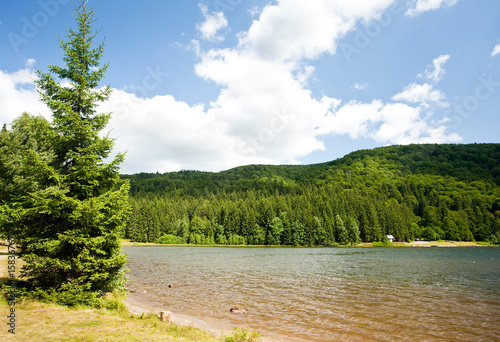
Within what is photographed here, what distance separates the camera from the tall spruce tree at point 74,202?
1386 centimetres

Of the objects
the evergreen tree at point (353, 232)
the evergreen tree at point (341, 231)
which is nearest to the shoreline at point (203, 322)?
the evergreen tree at point (341, 231)

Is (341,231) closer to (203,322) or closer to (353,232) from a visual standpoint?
(353,232)

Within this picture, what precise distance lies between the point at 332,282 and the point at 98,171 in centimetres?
2811

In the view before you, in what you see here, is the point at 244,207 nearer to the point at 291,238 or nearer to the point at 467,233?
the point at 291,238

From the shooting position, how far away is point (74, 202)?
45.9 feet

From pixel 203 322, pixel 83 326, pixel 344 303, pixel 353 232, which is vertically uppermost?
pixel 83 326

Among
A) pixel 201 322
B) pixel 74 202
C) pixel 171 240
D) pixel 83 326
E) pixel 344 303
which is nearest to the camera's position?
pixel 83 326

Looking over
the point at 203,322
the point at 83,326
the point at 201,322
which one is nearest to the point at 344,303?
the point at 203,322

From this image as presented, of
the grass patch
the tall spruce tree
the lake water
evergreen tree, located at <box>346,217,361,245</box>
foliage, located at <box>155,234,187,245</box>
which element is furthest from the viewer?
foliage, located at <box>155,234,187,245</box>

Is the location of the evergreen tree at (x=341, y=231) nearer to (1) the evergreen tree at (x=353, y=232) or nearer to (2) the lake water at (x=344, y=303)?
(1) the evergreen tree at (x=353, y=232)

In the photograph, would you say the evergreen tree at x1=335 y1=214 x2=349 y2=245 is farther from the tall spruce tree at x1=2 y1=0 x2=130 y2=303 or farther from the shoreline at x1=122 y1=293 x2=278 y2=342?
the tall spruce tree at x1=2 y1=0 x2=130 y2=303

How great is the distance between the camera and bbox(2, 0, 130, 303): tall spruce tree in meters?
13.9

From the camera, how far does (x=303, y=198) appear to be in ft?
513

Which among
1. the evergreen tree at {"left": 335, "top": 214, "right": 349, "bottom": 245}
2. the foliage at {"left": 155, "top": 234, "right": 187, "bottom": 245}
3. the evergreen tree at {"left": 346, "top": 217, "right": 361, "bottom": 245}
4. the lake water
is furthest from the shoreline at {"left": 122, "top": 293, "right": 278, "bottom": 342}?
the evergreen tree at {"left": 346, "top": 217, "right": 361, "bottom": 245}
